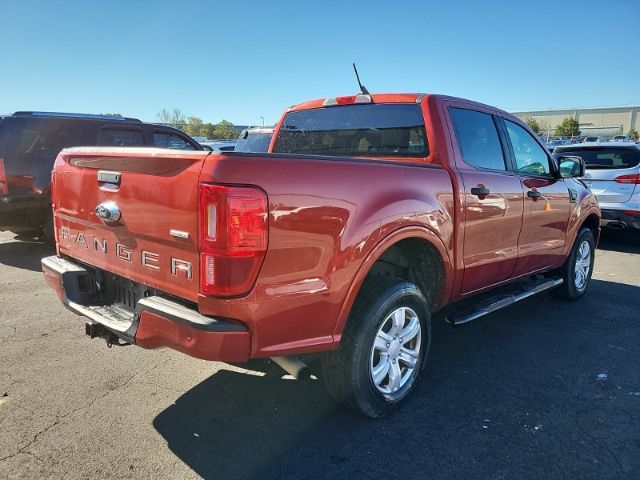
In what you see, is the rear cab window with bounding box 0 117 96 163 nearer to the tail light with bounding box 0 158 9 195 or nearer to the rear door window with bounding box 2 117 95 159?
the rear door window with bounding box 2 117 95 159

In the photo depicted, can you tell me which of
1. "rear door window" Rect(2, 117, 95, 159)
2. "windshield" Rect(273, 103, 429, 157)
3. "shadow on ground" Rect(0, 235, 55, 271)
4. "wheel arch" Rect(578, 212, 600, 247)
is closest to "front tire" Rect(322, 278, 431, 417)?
"windshield" Rect(273, 103, 429, 157)

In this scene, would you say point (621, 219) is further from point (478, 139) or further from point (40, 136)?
point (40, 136)

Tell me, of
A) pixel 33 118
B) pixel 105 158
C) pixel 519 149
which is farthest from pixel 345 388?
pixel 33 118

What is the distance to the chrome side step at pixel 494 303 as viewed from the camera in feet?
11.7

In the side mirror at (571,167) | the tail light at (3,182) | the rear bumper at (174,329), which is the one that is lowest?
the rear bumper at (174,329)

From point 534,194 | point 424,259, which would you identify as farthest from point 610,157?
point 424,259

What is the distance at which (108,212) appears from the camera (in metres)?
2.72

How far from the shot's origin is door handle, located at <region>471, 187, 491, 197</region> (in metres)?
3.52

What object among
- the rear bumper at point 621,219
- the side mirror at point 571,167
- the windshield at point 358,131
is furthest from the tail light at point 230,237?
the rear bumper at point 621,219

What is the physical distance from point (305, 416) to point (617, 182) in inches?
300

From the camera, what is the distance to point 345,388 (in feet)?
9.16

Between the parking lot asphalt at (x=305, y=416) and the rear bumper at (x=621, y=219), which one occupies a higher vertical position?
the rear bumper at (x=621, y=219)

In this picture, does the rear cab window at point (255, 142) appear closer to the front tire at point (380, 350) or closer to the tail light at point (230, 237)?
the front tire at point (380, 350)

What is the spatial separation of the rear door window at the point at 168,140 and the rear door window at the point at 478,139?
531 cm
